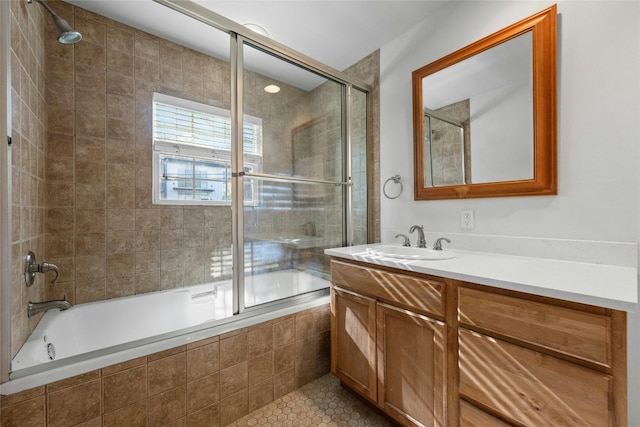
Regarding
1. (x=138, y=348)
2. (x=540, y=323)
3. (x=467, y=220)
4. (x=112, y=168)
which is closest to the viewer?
(x=540, y=323)

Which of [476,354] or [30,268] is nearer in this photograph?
[476,354]

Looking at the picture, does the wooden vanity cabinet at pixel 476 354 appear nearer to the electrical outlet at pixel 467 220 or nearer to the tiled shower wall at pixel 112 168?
the electrical outlet at pixel 467 220

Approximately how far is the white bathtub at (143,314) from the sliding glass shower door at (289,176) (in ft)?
0.05

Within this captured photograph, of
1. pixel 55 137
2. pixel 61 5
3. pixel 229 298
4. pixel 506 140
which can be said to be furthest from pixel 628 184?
pixel 61 5

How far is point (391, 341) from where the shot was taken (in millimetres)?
1407

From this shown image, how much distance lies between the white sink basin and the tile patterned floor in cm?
93

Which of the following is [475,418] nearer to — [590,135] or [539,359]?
[539,359]

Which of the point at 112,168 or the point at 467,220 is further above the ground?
the point at 112,168

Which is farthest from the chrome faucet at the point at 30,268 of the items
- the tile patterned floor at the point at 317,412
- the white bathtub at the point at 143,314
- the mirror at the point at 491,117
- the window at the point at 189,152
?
the mirror at the point at 491,117

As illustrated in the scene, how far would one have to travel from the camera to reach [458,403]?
1.13 m

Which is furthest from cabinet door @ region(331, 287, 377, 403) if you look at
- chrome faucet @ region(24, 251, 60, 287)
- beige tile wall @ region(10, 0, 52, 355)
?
chrome faucet @ region(24, 251, 60, 287)

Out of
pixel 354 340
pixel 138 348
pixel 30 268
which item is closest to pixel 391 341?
pixel 354 340

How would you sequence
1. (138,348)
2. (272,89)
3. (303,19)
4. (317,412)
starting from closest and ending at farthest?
(138,348), (317,412), (272,89), (303,19)

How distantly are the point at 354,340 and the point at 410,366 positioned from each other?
15.3 inches
